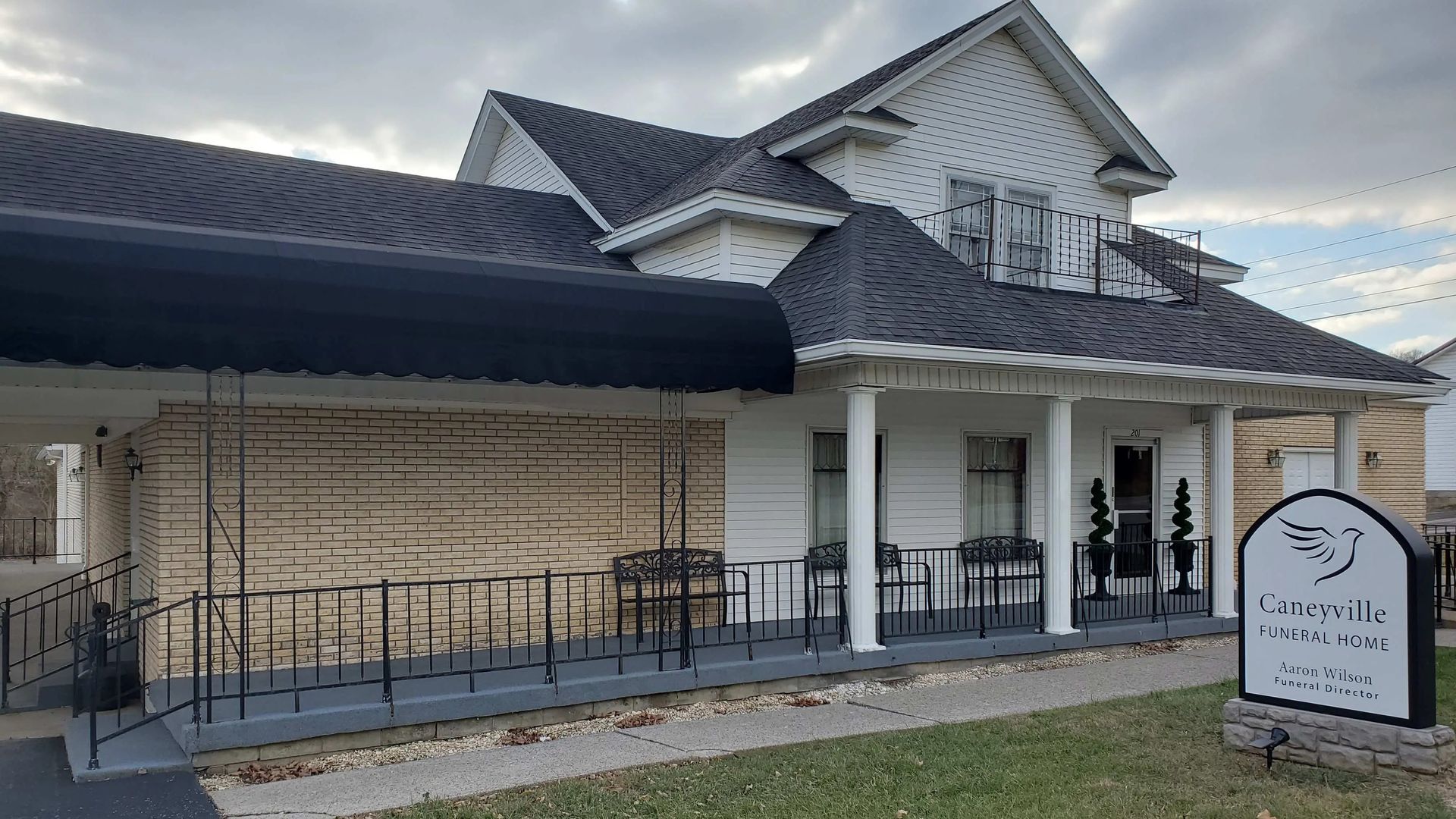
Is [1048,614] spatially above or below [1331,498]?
below

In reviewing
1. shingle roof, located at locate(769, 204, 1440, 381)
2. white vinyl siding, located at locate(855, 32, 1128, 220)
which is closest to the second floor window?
white vinyl siding, located at locate(855, 32, 1128, 220)

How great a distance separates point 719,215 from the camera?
39.6 feet

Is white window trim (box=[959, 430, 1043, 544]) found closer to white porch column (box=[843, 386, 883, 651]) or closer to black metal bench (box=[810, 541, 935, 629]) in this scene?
black metal bench (box=[810, 541, 935, 629])

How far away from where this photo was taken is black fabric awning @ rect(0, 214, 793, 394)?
729 cm

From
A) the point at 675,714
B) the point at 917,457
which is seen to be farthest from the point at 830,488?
the point at 675,714

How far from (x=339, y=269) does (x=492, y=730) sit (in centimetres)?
379

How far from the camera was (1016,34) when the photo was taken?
48.7ft

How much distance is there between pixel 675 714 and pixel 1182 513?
9.57 m

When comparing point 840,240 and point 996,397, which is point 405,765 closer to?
point 840,240

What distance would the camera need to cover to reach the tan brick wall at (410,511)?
961 cm

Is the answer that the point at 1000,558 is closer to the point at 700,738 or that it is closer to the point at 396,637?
the point at 700,738

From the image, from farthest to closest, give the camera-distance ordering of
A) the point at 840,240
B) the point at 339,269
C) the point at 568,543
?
the point at 840,240
the point at 568,543
the point at 339,269

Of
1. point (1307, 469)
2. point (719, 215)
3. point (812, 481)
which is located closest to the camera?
point (719, 215)

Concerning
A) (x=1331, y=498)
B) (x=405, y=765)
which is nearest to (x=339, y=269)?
(x=405, y=765)
